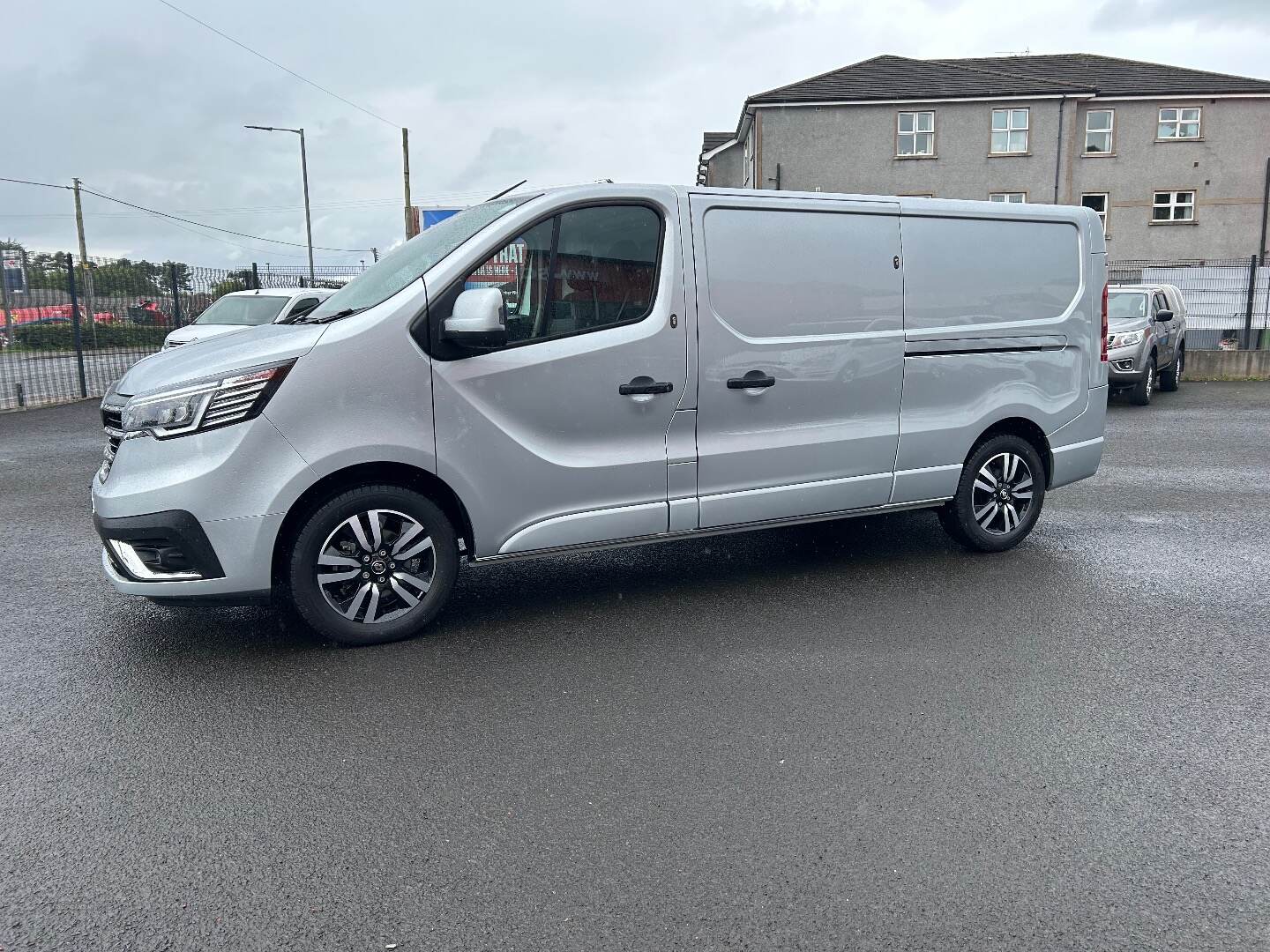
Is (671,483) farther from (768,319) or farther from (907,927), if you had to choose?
(907,927)

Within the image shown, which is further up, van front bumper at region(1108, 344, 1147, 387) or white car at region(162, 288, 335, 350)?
white car at region(162, 288, 335, 350)

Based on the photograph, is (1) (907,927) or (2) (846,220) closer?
(1) (907,927)

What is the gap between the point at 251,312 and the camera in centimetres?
1583

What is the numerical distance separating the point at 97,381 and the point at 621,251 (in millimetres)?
14875

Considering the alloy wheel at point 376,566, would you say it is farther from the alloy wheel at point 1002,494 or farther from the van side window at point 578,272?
the alloy wheel at point 1002,494

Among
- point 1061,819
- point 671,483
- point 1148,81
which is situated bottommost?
point 1061,819

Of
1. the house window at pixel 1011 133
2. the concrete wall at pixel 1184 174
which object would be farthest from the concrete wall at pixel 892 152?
the concrete wall at pixel 1184 174

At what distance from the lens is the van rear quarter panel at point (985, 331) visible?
19.3 feet

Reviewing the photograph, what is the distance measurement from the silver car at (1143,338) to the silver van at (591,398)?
914cm

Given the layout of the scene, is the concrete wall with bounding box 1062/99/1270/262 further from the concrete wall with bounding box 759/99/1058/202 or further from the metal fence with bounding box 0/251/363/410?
the metal fence with bounding box 0/251/363/410

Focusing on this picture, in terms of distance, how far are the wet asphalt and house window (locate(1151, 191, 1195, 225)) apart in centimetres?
3737

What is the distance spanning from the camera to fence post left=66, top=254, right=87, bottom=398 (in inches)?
616

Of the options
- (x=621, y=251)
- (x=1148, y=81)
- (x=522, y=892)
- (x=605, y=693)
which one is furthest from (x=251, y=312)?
(x=1148, y=81)

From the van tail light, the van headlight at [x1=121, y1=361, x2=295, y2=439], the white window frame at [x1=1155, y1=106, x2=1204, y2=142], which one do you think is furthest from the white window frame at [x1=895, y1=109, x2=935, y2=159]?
the van headlight at [x1=121, y1=361, x2=295, y2=439]
